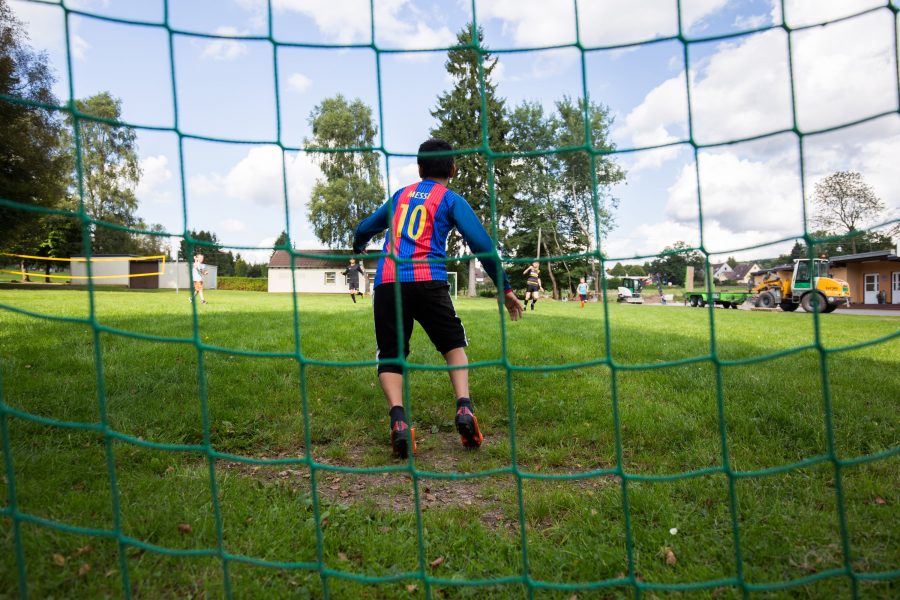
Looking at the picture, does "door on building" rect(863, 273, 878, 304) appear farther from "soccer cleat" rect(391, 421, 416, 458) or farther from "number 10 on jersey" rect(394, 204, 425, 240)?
"soccer cleat" rect(391, 421, 416, 458)

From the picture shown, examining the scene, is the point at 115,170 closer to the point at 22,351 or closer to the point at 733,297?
the point at 22,351

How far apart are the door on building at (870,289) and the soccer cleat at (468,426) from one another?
20593 millimetres

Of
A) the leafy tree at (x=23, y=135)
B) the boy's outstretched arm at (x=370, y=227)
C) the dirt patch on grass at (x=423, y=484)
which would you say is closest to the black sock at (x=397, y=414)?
the dirt patch on grass at (x=423, y=484)

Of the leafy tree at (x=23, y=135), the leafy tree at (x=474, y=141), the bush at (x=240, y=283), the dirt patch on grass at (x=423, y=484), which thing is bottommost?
the dirt patch on grass at (x=423, y=484)

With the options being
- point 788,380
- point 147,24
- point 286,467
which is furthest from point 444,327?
point 788,380

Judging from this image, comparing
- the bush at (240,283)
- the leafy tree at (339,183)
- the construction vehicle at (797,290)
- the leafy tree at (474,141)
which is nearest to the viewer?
the leafy tree at (474,141)

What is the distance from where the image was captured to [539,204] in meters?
20.4

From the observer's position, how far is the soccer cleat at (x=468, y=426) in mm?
2439

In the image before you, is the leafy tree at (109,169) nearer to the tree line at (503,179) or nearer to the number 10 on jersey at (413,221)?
the tree line at (503,179)

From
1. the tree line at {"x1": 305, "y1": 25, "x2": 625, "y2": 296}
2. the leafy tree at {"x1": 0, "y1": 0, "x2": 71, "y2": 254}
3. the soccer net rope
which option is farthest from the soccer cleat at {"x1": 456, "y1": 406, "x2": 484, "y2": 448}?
the tree line at {"x1": 305, "y1": 25, "x2": 625, "y2": 296}

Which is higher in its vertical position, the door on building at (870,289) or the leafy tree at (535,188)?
the leafy tree at (535,188)

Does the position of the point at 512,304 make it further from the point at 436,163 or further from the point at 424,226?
the point at 436,163

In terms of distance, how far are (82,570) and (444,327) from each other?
1.62m

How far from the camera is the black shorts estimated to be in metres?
2.50
